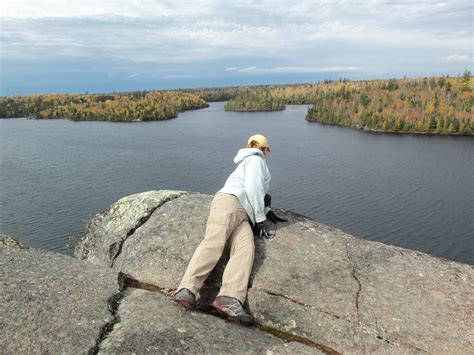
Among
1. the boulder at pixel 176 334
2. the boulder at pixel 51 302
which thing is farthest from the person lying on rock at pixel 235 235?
the boulder at pixel 51 302

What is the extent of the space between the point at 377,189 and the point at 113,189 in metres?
30.8

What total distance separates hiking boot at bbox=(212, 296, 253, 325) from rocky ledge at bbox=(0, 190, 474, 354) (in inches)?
7.1

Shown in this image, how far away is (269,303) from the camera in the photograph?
7.27 metres

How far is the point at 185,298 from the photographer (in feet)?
22.3

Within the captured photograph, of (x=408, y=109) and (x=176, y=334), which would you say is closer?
(x=176, y=334)

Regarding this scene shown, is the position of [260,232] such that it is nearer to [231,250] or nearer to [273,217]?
[273,217]

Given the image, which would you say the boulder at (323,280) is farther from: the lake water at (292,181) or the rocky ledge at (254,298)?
the lake water at (292,181)

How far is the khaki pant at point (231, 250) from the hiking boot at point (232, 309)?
0.14 metres

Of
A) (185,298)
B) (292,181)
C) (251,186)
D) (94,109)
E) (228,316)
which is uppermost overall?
(251,186)

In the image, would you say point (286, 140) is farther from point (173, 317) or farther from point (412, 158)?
point (173, 317)

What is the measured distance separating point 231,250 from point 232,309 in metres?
1.42

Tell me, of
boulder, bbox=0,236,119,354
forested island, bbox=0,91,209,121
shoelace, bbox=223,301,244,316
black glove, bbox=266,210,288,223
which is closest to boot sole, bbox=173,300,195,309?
shoelace, bbox=223,301,244,316

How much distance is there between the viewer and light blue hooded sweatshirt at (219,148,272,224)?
8.58 m

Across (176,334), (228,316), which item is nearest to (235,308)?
(228,316)
